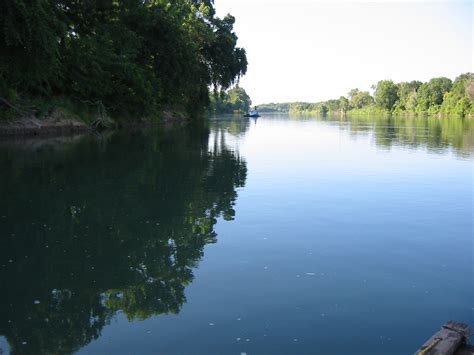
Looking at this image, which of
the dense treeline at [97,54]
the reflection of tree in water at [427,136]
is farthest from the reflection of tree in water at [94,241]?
the reflection of tree in water at [427,136]

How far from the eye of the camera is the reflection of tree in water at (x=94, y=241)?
593 centimetres

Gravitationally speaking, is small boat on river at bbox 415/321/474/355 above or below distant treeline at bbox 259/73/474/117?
below

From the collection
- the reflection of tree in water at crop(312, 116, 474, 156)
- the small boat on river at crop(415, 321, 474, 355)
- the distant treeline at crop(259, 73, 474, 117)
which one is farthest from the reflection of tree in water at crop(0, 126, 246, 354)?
the distant treeline at crop(259, 73, 474, 117)

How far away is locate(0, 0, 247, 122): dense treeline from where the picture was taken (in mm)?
18562

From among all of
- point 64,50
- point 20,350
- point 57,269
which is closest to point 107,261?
point 57,269

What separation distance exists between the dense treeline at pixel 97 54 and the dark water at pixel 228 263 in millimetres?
5817

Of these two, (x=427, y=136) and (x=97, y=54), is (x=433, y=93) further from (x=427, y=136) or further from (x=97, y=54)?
(x=97, y=54)

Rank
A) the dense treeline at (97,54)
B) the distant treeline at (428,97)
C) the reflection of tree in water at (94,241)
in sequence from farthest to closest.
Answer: the distant treeline at (428,97)
the dense treeline at (97,54)
the reflection of tree in water at (94,241)

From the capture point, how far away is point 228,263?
7.95 m

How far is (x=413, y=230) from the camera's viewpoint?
10.2m

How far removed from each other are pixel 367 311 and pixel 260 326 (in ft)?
5.03

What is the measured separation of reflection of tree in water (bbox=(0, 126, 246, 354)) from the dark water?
32 millimetres

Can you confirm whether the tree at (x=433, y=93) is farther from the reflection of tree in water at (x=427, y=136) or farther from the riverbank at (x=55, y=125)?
the riverbank at (x=55, y=125)

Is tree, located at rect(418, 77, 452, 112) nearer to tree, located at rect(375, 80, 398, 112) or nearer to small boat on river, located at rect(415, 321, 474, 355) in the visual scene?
tree, located at rect(375, 80, 398, 112)
